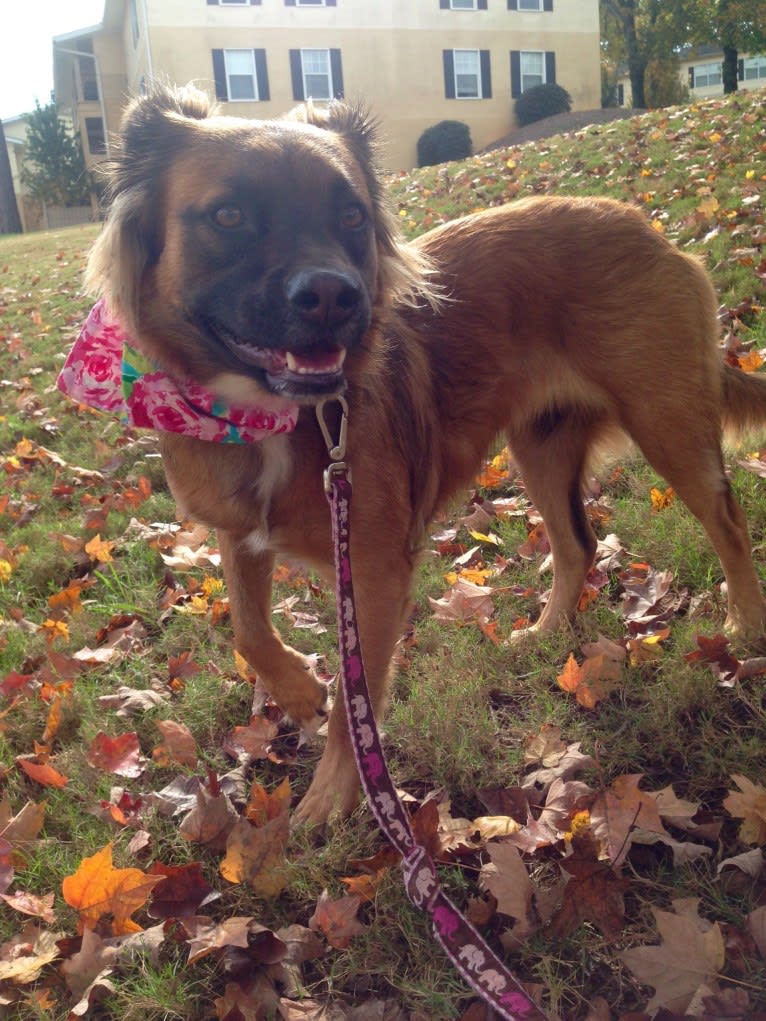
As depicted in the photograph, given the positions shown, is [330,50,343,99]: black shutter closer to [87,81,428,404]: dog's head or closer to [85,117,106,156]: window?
[85,117,106,156]: window

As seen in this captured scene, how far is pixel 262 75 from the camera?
89.9ft

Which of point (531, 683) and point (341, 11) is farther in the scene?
point (341, 11)

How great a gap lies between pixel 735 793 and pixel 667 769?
12.0 inches

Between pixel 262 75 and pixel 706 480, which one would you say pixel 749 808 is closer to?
pixel 706 480

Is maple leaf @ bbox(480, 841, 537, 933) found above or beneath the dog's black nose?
beneath

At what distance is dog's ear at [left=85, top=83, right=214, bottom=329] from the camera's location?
2.37 meters

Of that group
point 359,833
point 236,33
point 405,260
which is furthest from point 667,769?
point 236,33

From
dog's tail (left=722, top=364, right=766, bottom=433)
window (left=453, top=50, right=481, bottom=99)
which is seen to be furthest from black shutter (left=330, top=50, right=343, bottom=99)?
dog's tail (left=722, top=364, right=766, bottom=433)

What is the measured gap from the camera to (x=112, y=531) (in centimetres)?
A: 436

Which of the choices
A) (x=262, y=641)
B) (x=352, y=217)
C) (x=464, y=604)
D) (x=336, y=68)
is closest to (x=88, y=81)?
(x=336, y=68)

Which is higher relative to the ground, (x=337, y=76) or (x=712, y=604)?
(x=337, y=76)

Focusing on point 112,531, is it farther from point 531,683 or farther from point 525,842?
point 525,842

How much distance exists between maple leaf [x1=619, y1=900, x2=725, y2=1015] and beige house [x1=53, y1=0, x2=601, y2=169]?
2700 centimetres

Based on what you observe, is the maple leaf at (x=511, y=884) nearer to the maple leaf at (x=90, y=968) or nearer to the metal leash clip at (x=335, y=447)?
the maple leaf at (x=90, y=968)
